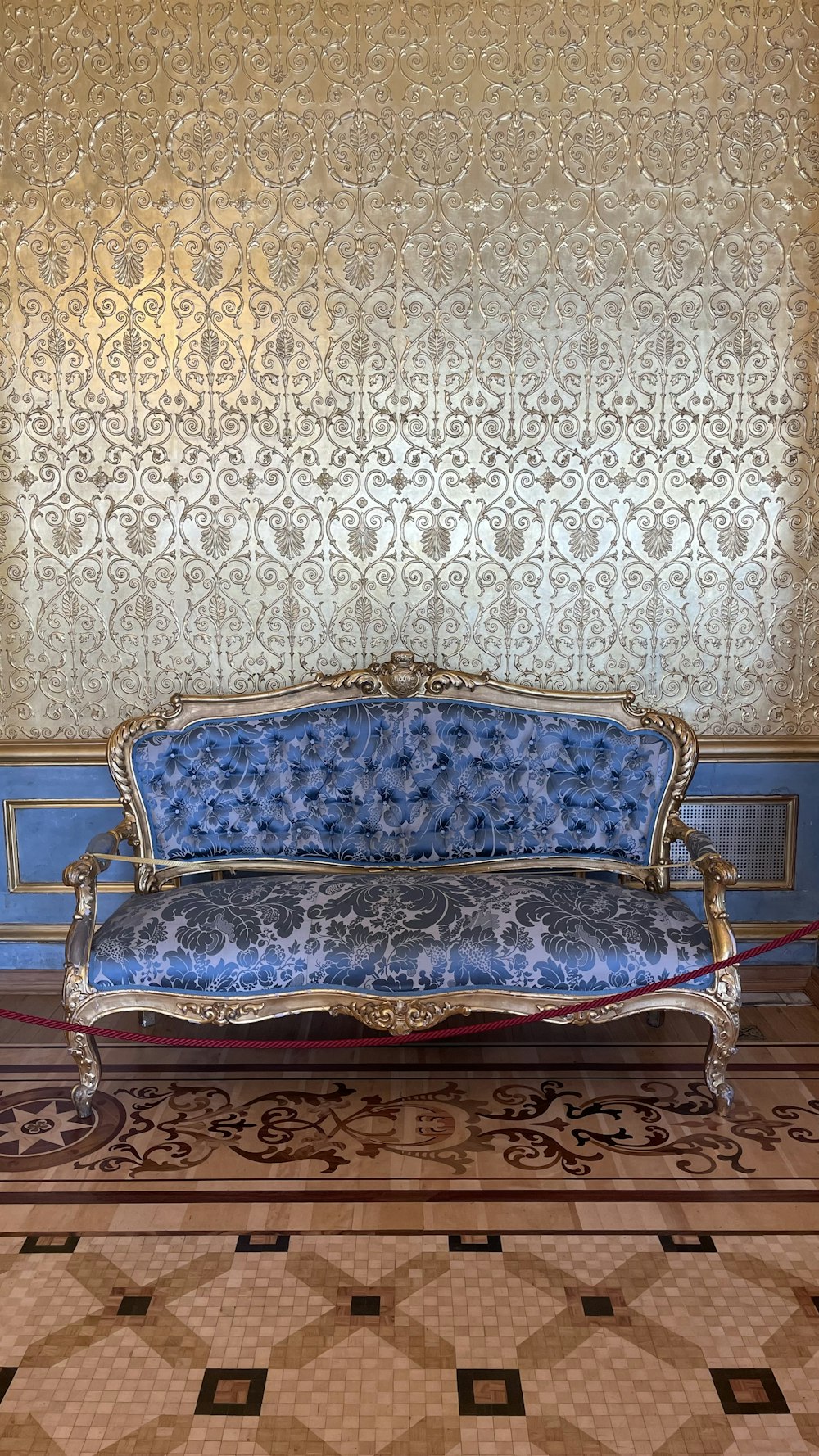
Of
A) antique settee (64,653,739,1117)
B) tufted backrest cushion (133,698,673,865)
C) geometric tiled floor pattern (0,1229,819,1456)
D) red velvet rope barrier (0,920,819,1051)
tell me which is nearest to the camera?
geometric tiled floor pattern (0,1229,819,1456)

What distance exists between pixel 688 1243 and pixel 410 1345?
2.33 feet

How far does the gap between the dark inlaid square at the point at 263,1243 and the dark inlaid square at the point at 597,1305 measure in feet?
2.20

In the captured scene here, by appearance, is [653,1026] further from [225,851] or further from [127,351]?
[127,351]

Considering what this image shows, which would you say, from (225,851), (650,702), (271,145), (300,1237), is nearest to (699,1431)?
(300,1237)

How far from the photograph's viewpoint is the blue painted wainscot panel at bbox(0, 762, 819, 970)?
3.98 metres

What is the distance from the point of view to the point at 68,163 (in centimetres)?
371

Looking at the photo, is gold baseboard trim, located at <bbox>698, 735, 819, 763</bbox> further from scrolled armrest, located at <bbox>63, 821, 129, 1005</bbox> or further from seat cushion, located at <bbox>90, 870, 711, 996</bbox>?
scrolled armrest, located at <bbox>63, 821, 129, 1005</bbox>

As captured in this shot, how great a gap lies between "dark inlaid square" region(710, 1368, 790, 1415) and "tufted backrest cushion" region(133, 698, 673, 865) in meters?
1.71

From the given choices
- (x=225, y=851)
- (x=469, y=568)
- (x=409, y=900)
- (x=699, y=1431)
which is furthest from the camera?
(x=469, y=568)

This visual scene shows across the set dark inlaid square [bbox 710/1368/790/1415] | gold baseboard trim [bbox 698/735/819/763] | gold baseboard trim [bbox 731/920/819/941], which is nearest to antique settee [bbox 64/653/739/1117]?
gold baseboard trim [bbox 698/735/819/763]

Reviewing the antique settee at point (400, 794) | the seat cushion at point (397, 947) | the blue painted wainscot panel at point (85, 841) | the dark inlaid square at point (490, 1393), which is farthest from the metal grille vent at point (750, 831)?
the dark inlaid square at point (490, 1393)

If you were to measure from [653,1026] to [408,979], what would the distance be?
109 cm

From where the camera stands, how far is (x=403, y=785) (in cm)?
→ 362

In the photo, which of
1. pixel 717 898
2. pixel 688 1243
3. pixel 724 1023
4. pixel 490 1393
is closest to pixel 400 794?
pixel 717 898
